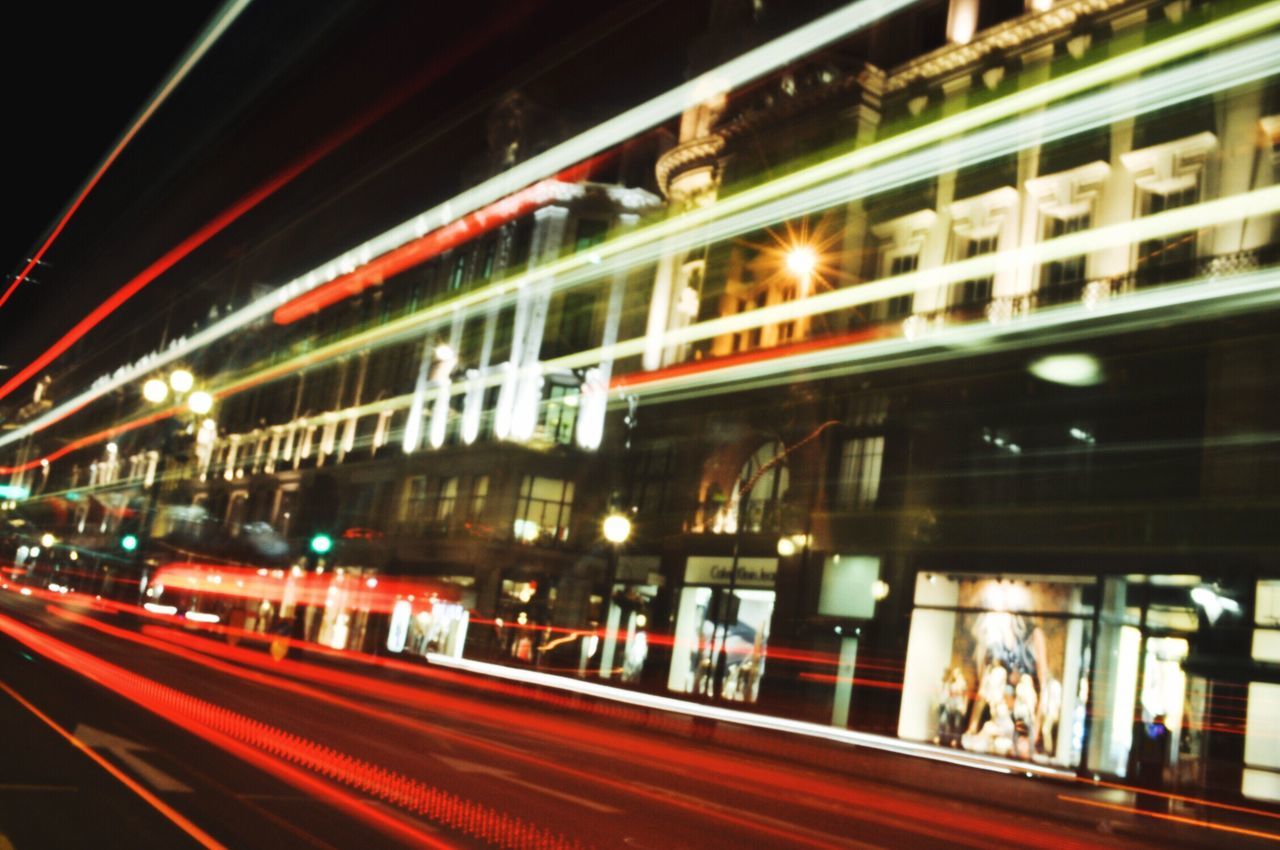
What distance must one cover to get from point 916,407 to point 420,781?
60.4 feet

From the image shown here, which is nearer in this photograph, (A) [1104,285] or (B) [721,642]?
(A) [1104,285]

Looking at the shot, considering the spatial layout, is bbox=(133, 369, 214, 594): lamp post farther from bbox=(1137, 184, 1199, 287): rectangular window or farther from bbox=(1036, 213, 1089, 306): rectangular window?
bbox=(1137, 184, 1199, 287): rectangular window

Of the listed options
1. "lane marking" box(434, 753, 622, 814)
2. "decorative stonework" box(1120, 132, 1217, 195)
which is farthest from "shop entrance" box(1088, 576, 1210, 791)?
"lane marking" box(434, 753, 622, 814)

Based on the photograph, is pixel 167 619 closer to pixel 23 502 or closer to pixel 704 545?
pixel 704 545

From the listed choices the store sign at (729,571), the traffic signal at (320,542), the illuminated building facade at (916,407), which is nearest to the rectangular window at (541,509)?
the illuminated building facade at (916,407)

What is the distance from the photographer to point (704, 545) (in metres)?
31.9

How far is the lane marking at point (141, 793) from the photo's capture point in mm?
6852

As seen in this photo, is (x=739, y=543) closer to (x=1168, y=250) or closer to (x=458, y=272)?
(x=1168, y=250)

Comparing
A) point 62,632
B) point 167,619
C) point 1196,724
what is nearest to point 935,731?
point 1196,724

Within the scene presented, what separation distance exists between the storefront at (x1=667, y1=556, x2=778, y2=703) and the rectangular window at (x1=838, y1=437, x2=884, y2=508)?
3.16 m

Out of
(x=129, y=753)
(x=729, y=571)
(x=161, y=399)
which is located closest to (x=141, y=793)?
(x=129, y=753)

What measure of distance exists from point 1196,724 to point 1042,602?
3.83 metres

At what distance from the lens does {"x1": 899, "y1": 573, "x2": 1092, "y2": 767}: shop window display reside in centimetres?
2164

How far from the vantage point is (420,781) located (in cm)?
1026
